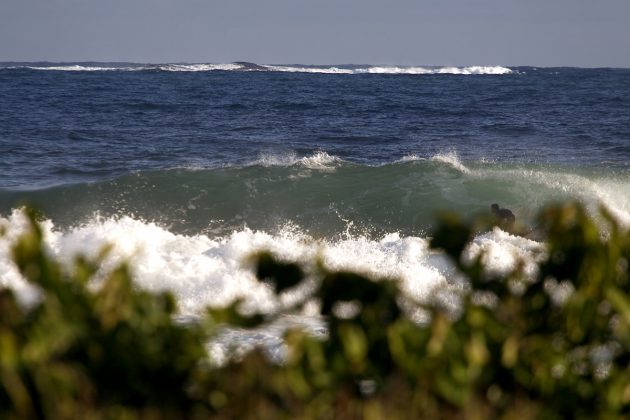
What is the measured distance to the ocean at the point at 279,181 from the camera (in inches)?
387

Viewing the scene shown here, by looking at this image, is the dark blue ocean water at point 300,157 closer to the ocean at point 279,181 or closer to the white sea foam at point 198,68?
the ocean at point 279,181

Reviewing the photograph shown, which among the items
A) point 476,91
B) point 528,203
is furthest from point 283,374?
point 476,91

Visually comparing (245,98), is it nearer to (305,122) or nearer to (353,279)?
(305,122)

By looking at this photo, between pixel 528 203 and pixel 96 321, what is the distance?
45.1ft

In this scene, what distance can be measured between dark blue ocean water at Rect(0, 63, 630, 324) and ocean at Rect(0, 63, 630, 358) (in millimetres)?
36

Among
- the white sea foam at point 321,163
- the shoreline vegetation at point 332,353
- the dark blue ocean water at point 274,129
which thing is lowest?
the dark blue ocean water at point 274,129

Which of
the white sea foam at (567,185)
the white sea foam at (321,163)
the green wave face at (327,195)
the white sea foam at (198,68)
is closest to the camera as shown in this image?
the green wave face at (327,195)

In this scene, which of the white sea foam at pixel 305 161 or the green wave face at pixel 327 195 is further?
the white sea foam at pixel 305 161

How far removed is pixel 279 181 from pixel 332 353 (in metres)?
13.6

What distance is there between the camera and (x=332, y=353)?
191 centimetres

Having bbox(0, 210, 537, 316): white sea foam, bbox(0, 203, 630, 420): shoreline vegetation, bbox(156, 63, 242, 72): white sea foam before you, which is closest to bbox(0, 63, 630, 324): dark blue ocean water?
bbox(0, 210, 537, 316): white sea foam

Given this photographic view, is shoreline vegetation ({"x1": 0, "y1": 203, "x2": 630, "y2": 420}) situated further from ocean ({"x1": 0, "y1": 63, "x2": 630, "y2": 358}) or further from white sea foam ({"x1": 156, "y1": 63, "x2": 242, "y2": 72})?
white sea foam ({"x1": 156, "y1": 63, "x2": 242, "y2": 72})

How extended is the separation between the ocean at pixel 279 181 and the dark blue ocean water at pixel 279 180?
4cm

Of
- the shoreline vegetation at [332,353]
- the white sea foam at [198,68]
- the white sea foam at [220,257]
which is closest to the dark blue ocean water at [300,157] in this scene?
the white sea foam at [220,257]
